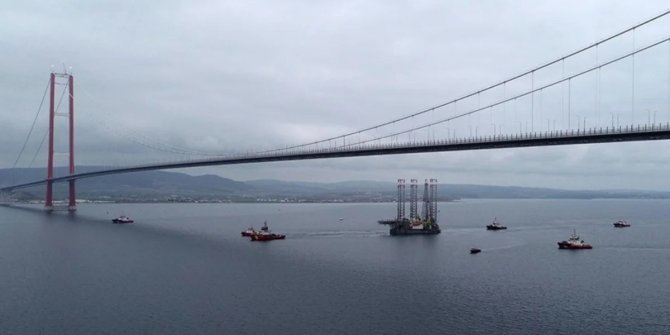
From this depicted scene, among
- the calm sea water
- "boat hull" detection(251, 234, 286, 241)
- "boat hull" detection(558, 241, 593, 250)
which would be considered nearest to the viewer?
the calm sea water

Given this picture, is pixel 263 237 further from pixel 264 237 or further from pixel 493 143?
pixel 493 143

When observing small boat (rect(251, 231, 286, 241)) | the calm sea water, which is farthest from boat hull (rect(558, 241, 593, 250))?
small boat (rect(251, 231, 286, 241))

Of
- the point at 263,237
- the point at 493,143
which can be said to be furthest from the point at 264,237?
the point at 493,143

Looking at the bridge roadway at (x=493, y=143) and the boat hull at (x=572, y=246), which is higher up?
the bridge roadway at (x=493, y=143)

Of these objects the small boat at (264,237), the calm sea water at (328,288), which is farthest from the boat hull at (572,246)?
the small boat at (264,237)

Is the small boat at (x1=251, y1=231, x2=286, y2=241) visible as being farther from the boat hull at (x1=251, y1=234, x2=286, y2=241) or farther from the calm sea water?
the calm sea water

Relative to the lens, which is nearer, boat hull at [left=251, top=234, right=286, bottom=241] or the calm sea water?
the calm sea water

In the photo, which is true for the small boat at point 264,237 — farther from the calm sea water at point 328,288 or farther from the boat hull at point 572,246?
the boat hull at point 572,246

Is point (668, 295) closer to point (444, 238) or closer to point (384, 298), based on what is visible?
point (384, 298)
